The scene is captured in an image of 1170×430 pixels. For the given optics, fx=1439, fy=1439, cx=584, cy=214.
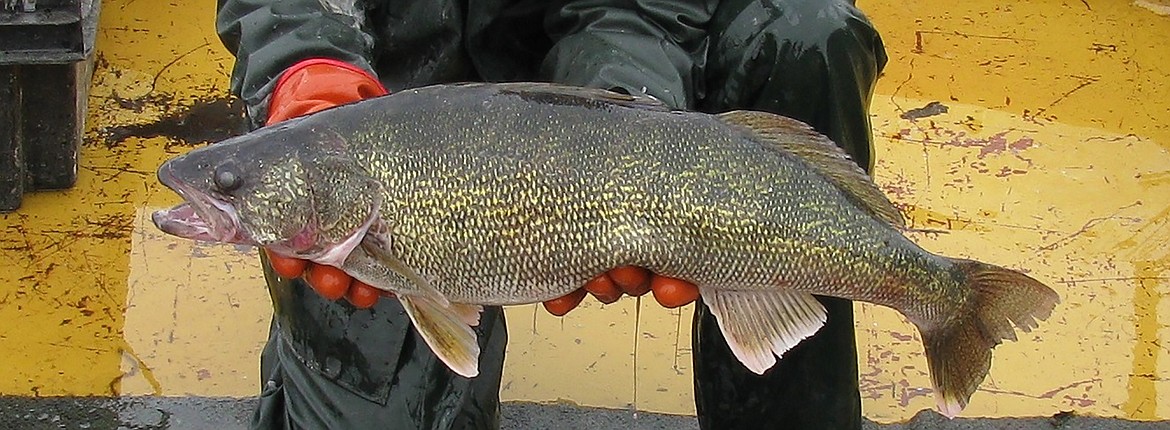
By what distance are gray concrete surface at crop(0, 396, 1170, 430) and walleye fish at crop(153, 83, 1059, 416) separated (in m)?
0.88

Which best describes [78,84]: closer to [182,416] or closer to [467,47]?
[182,416]

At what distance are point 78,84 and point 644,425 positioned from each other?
178 centimetres

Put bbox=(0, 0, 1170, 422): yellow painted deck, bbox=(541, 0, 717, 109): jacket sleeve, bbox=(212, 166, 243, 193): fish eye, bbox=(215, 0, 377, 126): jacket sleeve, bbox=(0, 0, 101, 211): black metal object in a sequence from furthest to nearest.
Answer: bbox=(0, 0, 101, 211): black metal object
bbox=(0, 0, 1170, 422): yellow painted deck
bbox=(541, 0, 717, 109): jacket sleeve
bbox=(215, 0, 377, 126): jacket sleeve
bbox=(212, 166, 243, 193): fish eye

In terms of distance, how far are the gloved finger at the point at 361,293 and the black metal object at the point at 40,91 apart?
1617 mm

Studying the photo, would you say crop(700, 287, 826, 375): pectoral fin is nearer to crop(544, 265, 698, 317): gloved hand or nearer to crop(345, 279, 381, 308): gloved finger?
crop(544, 265, 698, 317): gloved hand

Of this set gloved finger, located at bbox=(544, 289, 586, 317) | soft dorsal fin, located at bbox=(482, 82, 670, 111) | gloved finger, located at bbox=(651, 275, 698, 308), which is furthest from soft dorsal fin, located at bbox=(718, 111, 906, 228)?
gloved finger, located at bbox=(544, 289, 586, 317)

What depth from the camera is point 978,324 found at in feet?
7.52

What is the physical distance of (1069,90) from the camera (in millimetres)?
4453

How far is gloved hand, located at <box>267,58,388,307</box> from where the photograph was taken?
2158 mm

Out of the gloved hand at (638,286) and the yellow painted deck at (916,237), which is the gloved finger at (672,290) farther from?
the yellow painted deck at (916,237)

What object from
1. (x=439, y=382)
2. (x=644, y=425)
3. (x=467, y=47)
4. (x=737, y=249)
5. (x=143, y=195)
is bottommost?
(x=143, y=195)

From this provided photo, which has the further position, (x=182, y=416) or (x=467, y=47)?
(x=182, y=416)

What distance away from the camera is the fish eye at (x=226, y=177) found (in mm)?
2043

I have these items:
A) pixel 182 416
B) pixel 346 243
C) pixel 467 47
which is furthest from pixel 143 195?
pixel 346 243
